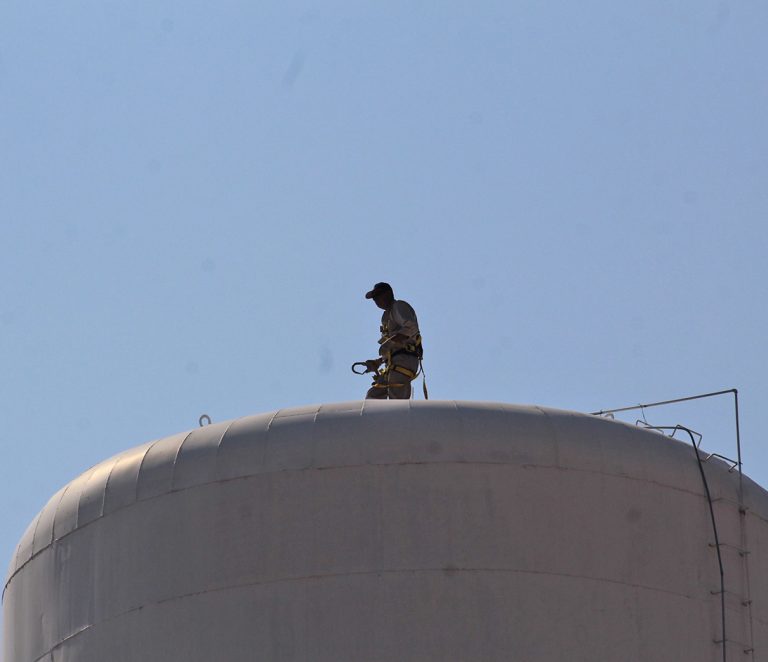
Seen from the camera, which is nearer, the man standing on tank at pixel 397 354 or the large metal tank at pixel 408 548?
the large metal tank at pixel 408 548

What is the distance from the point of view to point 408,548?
79.3 ft

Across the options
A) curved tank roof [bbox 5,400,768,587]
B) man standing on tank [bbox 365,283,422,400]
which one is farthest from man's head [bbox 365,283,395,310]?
curved tank roof [bbox 5,400,768,587]

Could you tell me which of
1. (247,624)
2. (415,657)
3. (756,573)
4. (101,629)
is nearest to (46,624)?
(101,629)

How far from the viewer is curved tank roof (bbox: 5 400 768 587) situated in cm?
2464

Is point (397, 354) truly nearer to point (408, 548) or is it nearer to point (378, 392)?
point (378, 392)

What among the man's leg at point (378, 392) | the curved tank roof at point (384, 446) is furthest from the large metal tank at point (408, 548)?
the man's leg at point (378, 392)

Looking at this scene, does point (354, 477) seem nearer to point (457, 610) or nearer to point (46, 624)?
point (457, 610)

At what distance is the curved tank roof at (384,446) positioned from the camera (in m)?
24.6

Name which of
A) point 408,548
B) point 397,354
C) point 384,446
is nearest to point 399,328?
point 397,354

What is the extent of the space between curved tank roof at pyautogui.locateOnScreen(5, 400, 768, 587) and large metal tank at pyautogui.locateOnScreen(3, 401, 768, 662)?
0.08 ft

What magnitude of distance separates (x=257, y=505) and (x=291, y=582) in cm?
111

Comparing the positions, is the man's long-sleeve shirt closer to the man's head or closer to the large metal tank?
the man's head

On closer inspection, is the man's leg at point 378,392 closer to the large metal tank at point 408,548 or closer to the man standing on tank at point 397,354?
the man standing on tank at point 397,354

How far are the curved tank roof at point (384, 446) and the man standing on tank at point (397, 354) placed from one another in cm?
269
